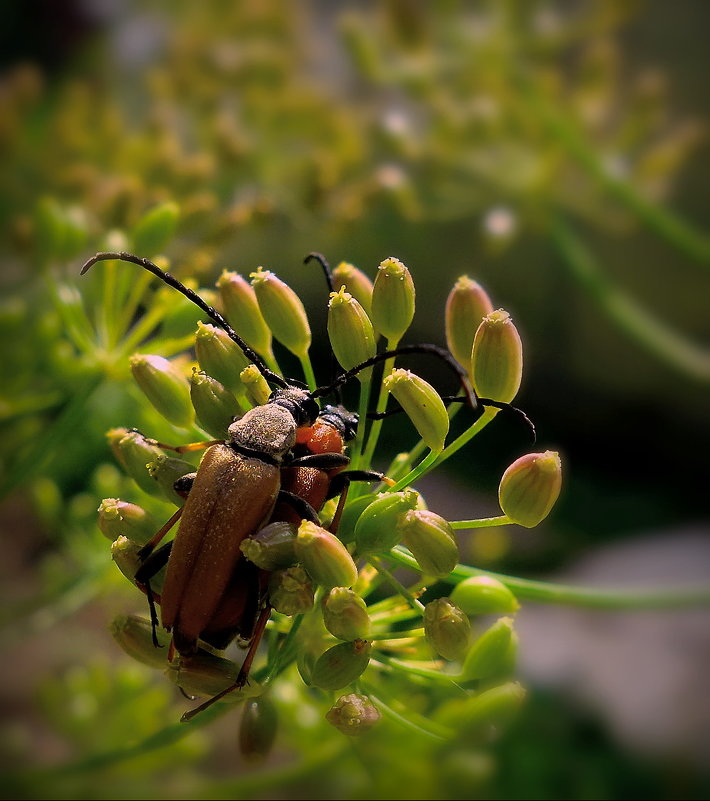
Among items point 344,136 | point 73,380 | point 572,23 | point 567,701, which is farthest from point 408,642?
point 572,23

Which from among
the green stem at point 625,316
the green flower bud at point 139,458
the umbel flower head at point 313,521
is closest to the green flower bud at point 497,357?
the umbel flower head at point 313,521

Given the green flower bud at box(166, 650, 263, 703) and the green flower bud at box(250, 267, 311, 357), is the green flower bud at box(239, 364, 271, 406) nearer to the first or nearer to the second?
the green flower bud at box(250, 267, 311, 357)

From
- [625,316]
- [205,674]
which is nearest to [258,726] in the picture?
[205,674]

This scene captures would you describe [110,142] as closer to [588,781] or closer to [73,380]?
[73,380]

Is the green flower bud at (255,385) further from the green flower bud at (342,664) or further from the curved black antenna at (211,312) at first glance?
the green flower bud at (342,664)

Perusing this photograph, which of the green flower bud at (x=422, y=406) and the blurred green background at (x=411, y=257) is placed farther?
the blurred green background at (x=411, y=257)

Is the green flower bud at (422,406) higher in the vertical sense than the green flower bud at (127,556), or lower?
higher

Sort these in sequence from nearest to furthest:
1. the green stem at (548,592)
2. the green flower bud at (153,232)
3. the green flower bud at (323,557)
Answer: the green flower bud at (323,557)
the green stem at (548,592)
the green flower bud at (153,232)
